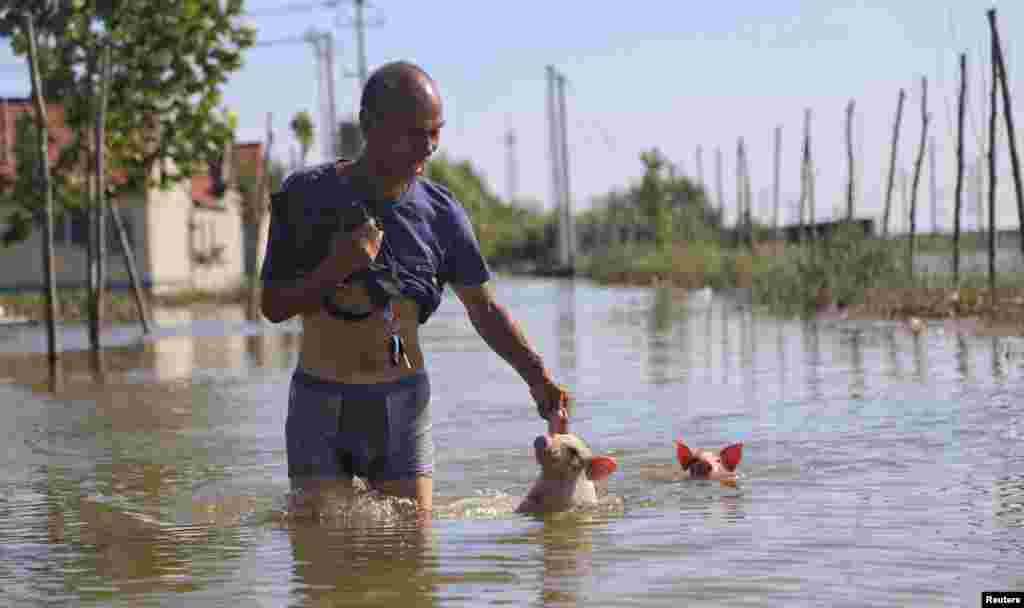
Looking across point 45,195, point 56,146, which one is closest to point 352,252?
point 45,195

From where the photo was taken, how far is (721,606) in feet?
19.8

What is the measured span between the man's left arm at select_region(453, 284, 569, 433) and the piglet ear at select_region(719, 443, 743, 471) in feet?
8.81

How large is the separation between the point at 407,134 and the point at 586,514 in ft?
7.51

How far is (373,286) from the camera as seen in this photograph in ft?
Result: 23.3

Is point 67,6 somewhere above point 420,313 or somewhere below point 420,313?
above

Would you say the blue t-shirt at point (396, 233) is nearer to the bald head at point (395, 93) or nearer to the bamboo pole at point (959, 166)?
the bald head at point (395, 93)

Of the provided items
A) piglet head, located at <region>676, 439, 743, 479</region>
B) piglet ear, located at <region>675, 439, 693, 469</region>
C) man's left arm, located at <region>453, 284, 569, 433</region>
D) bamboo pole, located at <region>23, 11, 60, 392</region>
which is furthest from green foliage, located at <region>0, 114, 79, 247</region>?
man's left arm, located at <region>453, 284, 569, 433</region>

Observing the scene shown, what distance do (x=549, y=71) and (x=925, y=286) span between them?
68215 mm

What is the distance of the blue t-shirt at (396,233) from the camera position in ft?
23.0

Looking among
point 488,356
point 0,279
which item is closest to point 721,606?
point 488,356

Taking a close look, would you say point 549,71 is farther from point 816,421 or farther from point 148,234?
point 816,421

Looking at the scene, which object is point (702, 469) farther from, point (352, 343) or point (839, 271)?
point (839, 271)

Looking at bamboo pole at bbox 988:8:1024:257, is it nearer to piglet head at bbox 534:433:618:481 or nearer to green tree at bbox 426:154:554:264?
piglet head at bbox 534:433:618:481

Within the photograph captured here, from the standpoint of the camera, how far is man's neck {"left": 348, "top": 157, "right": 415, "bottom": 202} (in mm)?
7051
